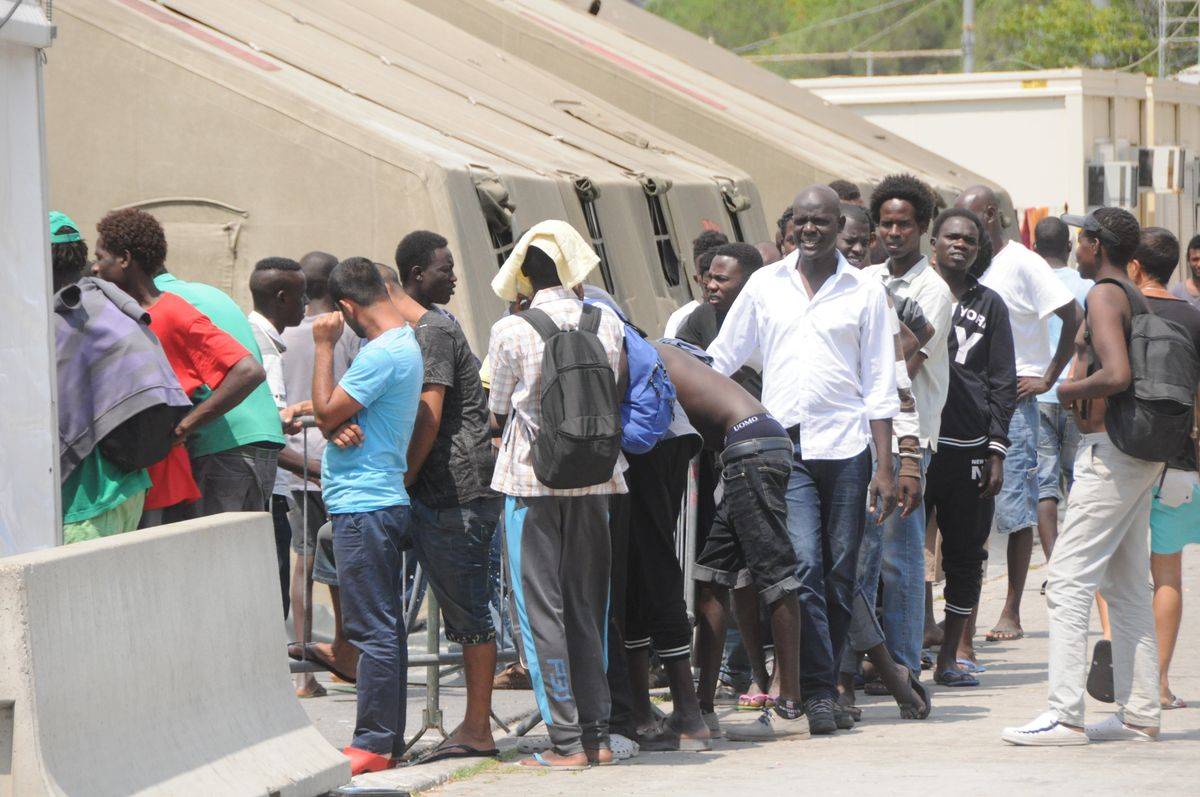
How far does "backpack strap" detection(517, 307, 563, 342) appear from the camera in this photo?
22.3ft

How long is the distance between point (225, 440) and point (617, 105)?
41.7 feet

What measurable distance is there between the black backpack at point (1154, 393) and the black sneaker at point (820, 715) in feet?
5.05

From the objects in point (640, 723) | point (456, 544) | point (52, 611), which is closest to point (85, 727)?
point (52, 611)

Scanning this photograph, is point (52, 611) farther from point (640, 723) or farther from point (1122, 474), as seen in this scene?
point (1122, 474)

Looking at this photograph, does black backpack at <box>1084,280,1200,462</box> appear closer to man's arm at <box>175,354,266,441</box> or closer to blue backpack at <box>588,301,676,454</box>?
blue backpack at <box>588,301,676,454</box>

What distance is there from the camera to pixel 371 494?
6816 mm

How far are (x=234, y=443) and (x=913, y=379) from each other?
305cm

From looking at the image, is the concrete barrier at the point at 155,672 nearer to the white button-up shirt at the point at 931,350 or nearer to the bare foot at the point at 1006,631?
the white button-up shirt at the point at 931,350

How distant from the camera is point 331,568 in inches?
349

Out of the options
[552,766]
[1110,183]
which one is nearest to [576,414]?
[552,766]

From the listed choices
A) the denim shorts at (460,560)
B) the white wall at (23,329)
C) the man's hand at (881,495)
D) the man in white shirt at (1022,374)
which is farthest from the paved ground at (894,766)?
the man in white shirt at (1022,374)

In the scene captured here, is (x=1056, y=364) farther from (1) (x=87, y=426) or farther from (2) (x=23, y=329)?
(2) (x=23, y=329)

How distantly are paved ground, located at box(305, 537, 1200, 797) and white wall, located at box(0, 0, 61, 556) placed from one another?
149 centimetres

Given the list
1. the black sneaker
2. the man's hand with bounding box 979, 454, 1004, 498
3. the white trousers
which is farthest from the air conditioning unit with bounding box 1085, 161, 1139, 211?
the black sneaker
